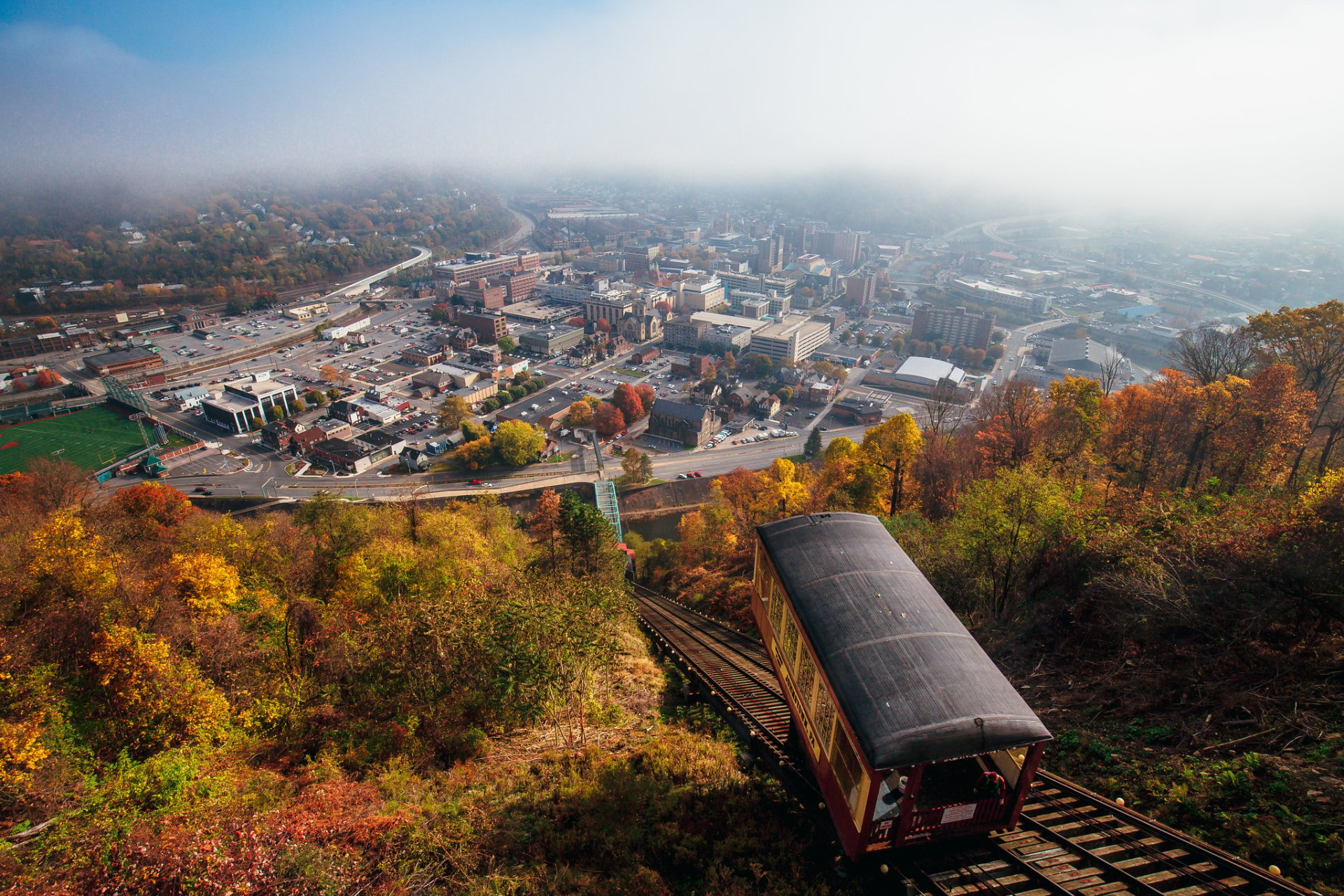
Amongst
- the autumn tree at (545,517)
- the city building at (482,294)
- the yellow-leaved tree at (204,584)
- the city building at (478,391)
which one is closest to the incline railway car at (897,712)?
the yellow-leaved tree at (204,584)

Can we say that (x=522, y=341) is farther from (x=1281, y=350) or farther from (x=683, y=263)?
(x=1281, y=350)

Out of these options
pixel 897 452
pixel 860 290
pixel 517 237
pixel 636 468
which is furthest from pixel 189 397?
pixel 517 237

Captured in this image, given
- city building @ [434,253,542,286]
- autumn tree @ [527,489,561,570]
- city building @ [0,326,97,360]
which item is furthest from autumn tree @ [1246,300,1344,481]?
city building @ [0,326,97,360]

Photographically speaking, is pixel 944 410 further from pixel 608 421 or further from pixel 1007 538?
pixel 608 421

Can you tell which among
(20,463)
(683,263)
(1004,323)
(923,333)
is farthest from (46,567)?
(683,263)

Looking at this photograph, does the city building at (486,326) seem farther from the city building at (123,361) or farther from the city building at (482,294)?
the city building at (123,361)

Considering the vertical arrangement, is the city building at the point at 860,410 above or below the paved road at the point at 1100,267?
below
